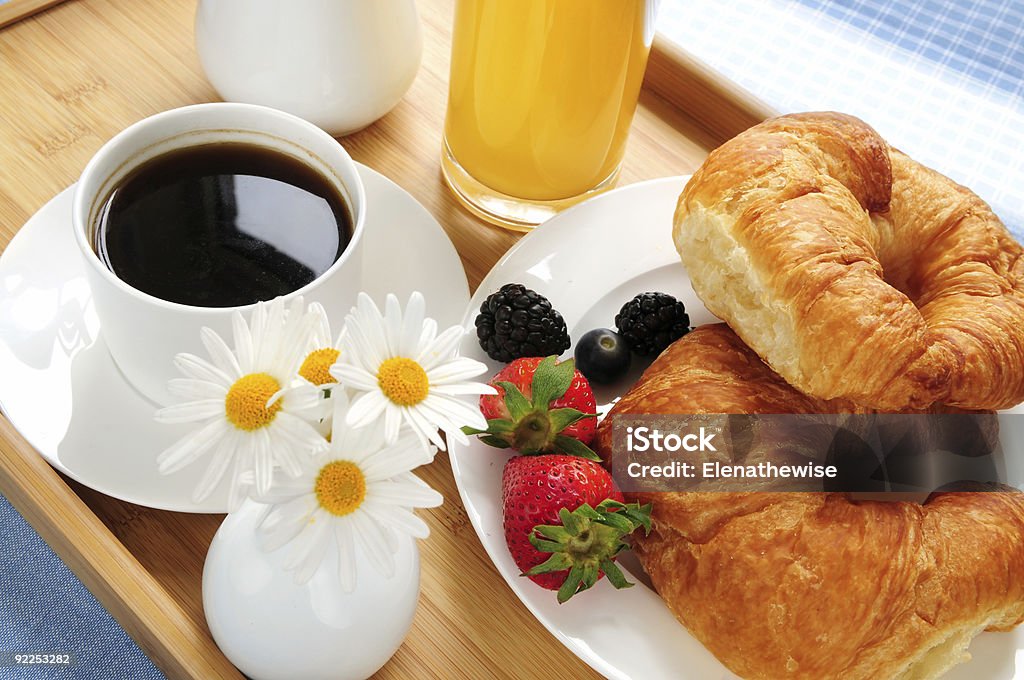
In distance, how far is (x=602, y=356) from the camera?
0.93 m

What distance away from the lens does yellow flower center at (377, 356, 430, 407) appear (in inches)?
21.5

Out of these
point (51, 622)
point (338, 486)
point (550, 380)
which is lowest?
point (51, 622)

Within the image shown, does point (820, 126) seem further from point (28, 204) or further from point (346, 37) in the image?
→ point (28, 204)

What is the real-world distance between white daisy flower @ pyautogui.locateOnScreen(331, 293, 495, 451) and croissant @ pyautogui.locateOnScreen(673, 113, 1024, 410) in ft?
1.18

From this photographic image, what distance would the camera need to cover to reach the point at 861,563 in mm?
758

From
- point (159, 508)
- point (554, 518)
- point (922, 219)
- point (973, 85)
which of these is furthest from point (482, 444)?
point (973, 85)

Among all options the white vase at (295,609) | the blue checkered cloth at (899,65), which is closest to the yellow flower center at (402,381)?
the white vase at (295,609)

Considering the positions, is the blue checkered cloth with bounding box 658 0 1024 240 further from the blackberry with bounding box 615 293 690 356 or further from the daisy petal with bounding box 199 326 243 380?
the daisy petal with bounding box 199 326 243 380

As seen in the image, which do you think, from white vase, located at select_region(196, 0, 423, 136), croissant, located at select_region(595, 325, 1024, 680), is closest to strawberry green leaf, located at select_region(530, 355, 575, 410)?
croissant, located at select_region(595, 325, 1024, 680)

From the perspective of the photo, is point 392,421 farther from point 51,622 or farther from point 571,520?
point 51,622

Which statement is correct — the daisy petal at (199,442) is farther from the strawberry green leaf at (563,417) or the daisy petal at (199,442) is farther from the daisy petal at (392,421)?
the strawberry green leaf at (563,417)

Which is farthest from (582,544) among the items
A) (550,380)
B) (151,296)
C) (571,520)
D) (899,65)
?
(899,65)

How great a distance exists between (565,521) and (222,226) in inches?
14.3

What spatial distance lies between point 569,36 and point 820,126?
243 millimetres
